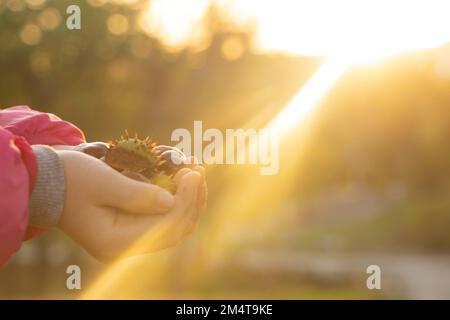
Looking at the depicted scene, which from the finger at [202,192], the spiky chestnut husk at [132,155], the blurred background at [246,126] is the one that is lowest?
the finger at [202,192]

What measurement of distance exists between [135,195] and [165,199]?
36 mm

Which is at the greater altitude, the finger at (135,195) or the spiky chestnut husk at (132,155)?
the spiky chestnut husk at (132,155)

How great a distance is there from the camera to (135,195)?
96 cm

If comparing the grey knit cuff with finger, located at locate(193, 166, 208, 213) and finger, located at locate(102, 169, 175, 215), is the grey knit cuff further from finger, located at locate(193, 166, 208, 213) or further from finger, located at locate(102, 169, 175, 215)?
finger, located at locate(193, 166, 208, 213)

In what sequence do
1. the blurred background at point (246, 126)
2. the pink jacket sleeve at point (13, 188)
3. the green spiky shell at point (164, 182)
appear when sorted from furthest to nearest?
the blurred background at point (246, 126) < the green spiky shell at point (164, 182) < the pink jacket sleeve at point (13, 188)

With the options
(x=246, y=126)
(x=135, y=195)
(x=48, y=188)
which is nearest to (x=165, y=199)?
(x=135, y=195)

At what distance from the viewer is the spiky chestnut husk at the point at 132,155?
0.98 meters

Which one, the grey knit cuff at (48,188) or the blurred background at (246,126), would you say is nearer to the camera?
the grey knit cuff at (48,188)

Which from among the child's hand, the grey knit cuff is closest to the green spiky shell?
the child's hand

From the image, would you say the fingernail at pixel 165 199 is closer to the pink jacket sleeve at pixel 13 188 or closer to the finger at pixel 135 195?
the finger at pixel 135 195

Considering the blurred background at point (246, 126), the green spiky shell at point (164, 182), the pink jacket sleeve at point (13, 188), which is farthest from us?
the blurred background at point (246, 126)

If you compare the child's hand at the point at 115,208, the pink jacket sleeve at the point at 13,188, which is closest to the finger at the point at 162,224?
the child's hand at the point at 115,208

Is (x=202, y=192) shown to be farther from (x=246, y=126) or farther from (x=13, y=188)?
(x=246, y=126)

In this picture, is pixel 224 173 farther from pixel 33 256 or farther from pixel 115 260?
pixel 115 260
